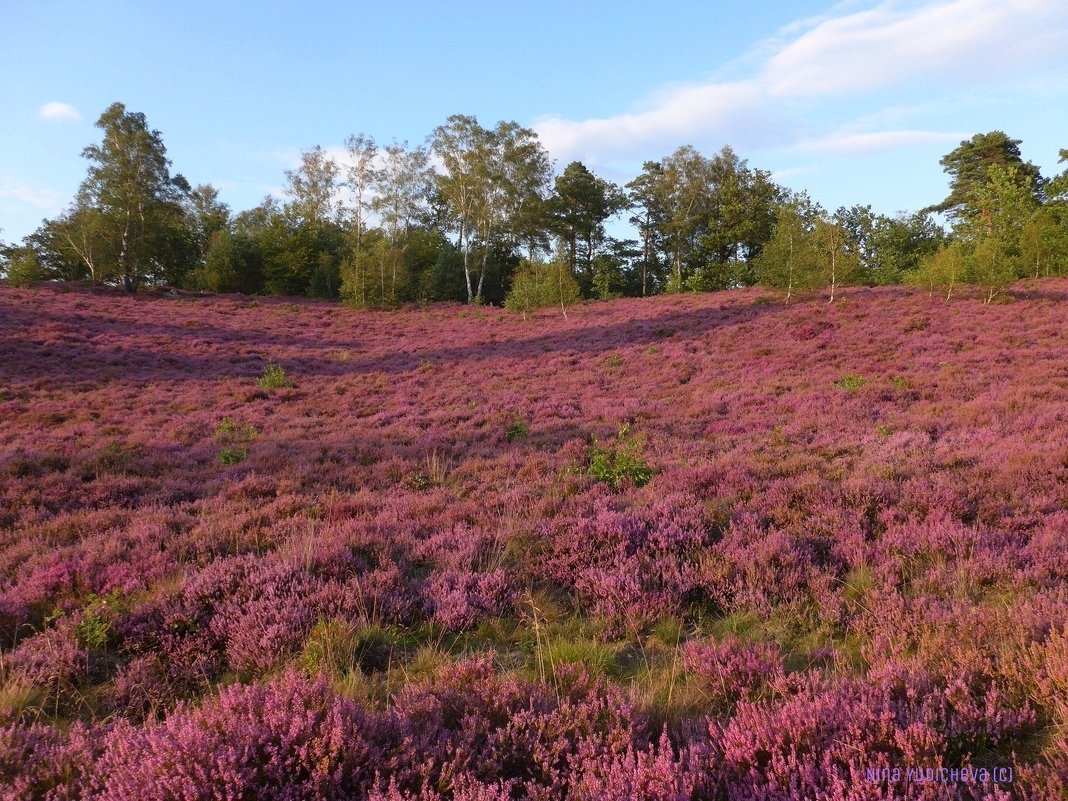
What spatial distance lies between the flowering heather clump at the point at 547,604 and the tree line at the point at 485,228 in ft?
92.1

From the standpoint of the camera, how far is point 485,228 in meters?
52.8

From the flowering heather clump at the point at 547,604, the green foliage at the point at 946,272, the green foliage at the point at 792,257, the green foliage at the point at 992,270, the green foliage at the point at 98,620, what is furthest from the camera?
the green foliage at the point at 792,257

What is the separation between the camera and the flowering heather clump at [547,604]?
252 centimetres

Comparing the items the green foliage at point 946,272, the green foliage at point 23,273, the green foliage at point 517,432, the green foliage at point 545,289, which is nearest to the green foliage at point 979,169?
the green foliage at point 946,272

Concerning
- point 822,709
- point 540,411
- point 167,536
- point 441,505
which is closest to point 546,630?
point 822,709

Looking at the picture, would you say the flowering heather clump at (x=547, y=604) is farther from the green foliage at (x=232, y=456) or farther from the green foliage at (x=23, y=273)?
the green foliage at (x=23, y=273)

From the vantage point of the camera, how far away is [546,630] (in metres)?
4.27

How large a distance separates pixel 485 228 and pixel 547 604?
51480 mm

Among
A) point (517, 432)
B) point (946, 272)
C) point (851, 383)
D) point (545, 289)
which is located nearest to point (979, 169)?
point (946, 272)

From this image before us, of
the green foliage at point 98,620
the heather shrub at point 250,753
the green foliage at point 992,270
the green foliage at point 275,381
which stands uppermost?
the green foliage at point 992,270

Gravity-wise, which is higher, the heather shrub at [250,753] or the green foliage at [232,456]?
the heather shrub at [250,753]

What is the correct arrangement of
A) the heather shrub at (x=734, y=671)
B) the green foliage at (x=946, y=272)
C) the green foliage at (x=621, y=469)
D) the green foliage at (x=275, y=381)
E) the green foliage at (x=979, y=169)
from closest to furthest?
the heather shrub at (x=734, y=671) → the green foliage at (x=621, y=469) → the green foliage at (x=275, y=381) → the green foliage at (x=946, y=272) → the green foliage at (x=979, y=169)

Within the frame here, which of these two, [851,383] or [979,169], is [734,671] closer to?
[851,383]

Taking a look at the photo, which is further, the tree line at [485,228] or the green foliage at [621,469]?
the tree line at [485,228]
